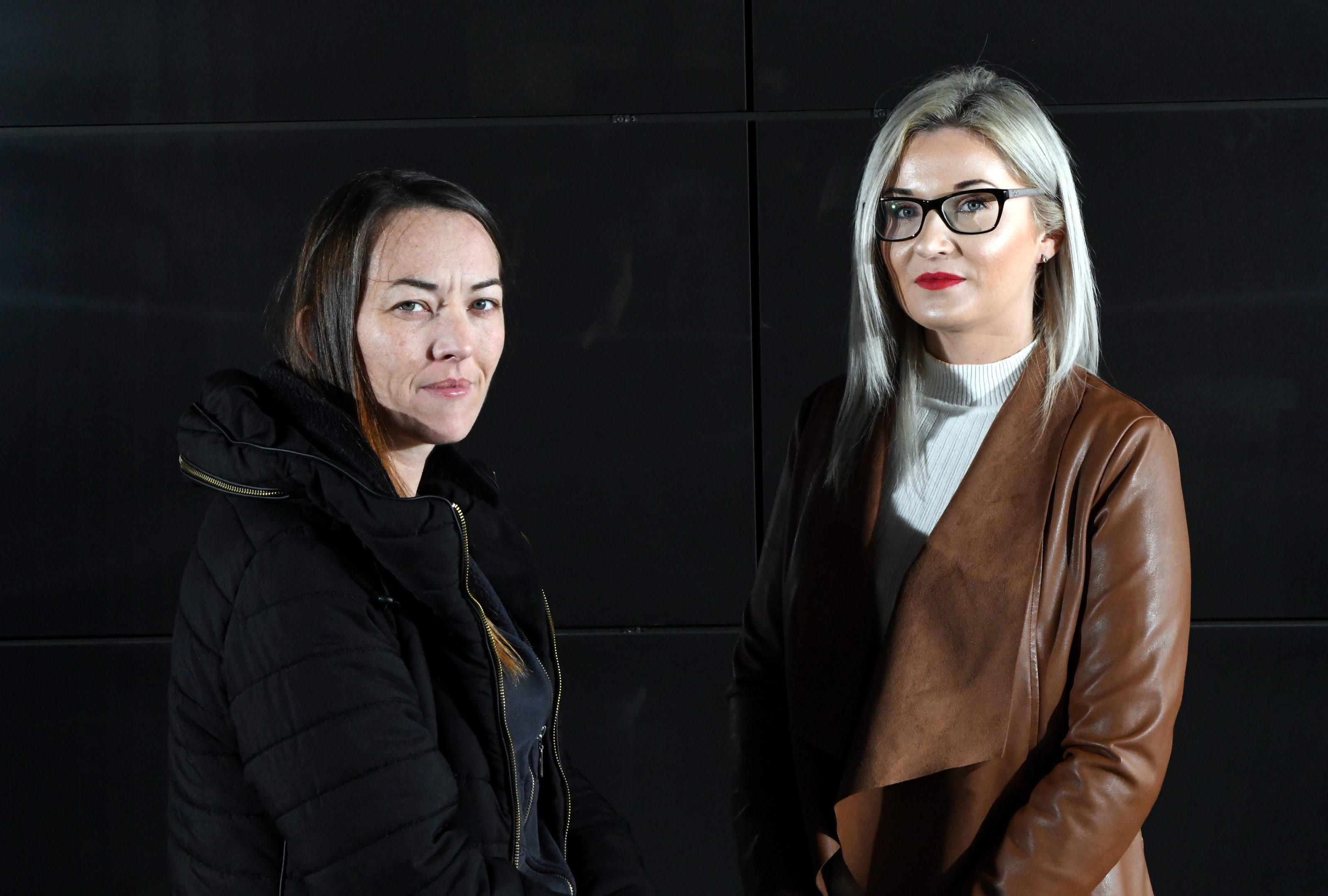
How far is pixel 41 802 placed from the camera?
2.72 metres

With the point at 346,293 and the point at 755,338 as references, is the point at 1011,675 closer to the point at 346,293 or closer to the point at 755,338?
the point at 346,293

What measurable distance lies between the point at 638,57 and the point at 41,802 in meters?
2.44

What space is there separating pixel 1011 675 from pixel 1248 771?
173 centimetres

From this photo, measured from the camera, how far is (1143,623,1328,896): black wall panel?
8.46 ft

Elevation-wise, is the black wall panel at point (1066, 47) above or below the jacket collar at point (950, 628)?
above

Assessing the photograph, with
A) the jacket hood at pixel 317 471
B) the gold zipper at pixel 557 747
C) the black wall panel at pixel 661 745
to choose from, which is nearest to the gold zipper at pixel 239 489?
the jacket hood at pixel 317 471

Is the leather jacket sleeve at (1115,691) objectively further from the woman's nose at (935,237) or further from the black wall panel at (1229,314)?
the black wall panel at (1229,314)

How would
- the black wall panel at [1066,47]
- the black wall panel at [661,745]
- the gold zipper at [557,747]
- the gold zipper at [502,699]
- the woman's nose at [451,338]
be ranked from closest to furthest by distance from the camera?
1. the gold zipper at [502,699]
2. the woman's nose at [451,338]
3. the gold zipper at [557,747]
4. the black wall panel at [1066,47]
5. the black wall panel at [661,745]

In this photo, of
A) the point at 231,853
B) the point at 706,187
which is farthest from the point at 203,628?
the point at 706,187

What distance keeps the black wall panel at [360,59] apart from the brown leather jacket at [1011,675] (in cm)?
151

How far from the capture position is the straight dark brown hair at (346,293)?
1306 mm

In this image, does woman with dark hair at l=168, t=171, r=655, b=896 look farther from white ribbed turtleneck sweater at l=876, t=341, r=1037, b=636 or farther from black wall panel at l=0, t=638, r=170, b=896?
black wall panel at l=0, t=638, r=170, b=896

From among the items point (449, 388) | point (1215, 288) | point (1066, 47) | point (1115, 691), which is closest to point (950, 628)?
point (1115, 691)

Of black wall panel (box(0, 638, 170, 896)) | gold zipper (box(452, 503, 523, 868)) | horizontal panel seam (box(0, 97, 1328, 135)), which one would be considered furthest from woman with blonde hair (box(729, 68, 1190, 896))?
black wall panel (box(0, 638, 170, 896))
